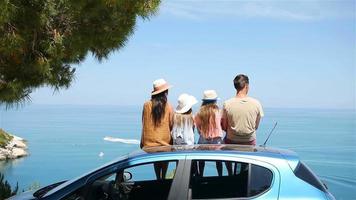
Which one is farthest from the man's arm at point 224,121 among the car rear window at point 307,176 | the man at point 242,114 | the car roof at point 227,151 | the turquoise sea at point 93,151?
the turquoise sea at point 93,151

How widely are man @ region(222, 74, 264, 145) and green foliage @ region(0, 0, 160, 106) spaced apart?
1553mm

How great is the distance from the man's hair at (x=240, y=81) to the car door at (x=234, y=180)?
2279 mm

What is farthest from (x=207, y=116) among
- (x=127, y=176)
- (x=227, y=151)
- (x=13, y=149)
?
(x=13, y=149)

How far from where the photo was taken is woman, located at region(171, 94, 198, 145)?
673 centimetres

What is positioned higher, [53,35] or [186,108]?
[53,35]

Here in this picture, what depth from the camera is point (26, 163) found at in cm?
4600

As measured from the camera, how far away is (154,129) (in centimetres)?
673

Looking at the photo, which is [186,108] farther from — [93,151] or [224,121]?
[93,151]

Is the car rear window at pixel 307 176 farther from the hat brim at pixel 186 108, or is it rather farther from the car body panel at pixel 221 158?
the hat brim at pixel 186 108

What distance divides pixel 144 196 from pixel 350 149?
1468 inches

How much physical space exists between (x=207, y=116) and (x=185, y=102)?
1.18ft

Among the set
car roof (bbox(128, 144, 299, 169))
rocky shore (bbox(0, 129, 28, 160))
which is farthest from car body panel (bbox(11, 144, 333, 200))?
rocky shore (bbox(0, 129, 28, 160))

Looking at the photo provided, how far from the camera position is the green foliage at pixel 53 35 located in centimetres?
575

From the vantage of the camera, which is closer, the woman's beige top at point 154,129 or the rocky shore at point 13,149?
the woman's beige top at point 154,129
